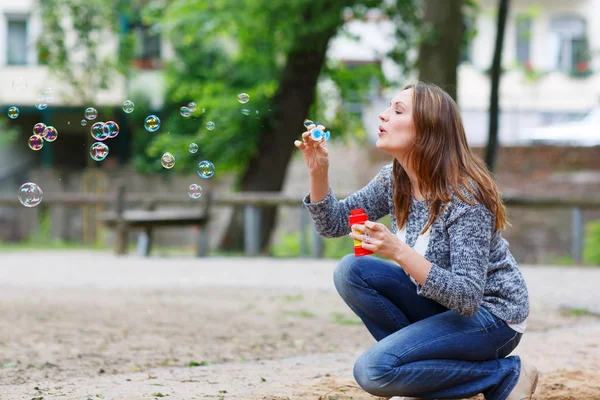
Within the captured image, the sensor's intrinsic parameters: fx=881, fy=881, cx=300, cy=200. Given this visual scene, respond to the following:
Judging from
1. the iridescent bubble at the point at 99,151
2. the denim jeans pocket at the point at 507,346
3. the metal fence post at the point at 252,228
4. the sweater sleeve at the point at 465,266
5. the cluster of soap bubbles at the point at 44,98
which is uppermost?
the cluster of soap bubbles at the point at 44,98

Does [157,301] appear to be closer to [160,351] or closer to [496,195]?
[160,351]

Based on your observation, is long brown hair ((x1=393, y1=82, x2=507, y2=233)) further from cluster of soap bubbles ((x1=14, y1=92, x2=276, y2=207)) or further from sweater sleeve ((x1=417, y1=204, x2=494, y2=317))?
cluster of soap bubbles ((x1=14, y1=92, x2=276, y2=207))

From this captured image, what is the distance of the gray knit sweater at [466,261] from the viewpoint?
293 centimetres

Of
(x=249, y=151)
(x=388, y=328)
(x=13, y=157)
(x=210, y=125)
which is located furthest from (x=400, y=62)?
(x=13, y=157)

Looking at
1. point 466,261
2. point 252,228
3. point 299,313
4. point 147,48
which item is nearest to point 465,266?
point 466,261

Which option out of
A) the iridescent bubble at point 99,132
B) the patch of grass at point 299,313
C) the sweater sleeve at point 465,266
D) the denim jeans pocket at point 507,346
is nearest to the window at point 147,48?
the patch of grass at point 299,313

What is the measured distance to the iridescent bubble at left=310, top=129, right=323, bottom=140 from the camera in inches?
128

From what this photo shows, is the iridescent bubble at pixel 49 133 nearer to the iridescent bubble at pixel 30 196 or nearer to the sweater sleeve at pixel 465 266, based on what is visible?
the iridescent bubble at pixel 30 196

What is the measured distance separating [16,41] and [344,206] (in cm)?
1980

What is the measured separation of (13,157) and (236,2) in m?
12.2

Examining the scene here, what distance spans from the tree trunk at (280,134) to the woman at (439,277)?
30.3 ft

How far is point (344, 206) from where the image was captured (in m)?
3.47

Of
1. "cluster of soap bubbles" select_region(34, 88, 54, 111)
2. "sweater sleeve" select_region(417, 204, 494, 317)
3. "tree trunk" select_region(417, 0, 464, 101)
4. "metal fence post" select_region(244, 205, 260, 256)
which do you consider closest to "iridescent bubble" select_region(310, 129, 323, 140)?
"sweater sleeve" select_region(417, 204, 494, 317)

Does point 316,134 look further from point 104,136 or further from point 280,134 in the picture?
point 280,134
